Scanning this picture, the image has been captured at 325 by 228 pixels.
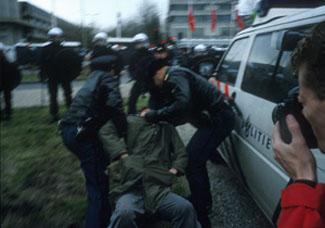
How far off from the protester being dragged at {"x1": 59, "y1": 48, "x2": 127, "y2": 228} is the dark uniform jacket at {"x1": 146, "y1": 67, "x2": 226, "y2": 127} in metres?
0.35

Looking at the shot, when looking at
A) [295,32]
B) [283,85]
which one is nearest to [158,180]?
[283,85]

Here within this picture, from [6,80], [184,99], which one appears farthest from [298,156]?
[6,80]

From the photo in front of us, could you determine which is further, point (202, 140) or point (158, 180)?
point (202, 140)

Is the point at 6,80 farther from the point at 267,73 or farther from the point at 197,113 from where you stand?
the point at 267,73

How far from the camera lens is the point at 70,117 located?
3316 mm

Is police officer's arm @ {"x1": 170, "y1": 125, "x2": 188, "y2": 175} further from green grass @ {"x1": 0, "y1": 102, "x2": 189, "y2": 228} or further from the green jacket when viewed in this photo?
green grass @ {"x1": 0, "y1": 102, "x2": 189, "y2": 228}

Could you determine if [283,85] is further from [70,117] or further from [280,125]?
[280,125]

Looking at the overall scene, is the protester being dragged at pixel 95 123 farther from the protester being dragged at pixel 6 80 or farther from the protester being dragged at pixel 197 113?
the protester being dragged at pixel 6 80

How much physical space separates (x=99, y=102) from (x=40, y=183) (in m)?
2.05

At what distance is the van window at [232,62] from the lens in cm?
443

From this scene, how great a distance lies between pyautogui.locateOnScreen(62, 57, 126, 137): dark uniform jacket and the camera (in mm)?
3182

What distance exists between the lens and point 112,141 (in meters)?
3.22

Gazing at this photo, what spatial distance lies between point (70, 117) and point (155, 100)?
32.0 inches

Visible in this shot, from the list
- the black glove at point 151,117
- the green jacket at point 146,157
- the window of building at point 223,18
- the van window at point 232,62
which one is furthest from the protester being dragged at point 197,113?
the window of building at point 223,18
